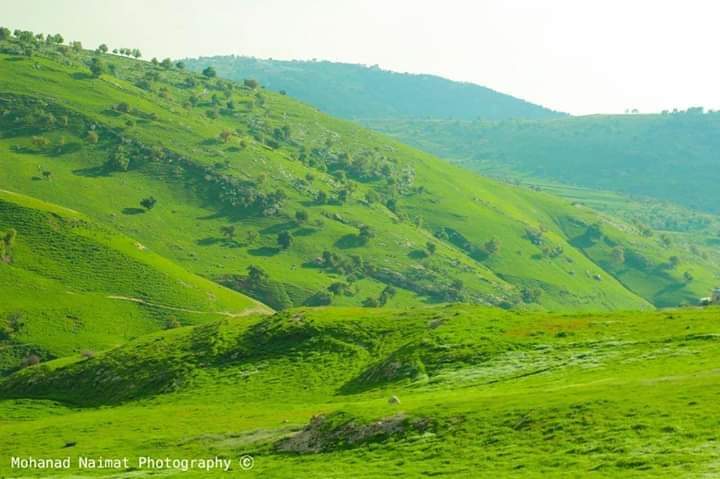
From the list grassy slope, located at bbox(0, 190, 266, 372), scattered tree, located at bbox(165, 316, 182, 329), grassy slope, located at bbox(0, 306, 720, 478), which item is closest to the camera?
grassy slope, located at bbox(0, 306, 720, 478)

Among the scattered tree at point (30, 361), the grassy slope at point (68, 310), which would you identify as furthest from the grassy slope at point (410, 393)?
the grassy slope at point (68, 310)

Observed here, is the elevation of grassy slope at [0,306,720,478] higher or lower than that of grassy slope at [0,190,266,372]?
higher

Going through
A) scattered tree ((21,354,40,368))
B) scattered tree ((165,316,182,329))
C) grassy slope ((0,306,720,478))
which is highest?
grassy slope ((0,306,720,478))

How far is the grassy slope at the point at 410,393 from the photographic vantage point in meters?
47.0

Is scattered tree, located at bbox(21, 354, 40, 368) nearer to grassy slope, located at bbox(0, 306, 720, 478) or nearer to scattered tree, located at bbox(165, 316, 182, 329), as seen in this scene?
scattered tree, located at bbox(165, 316, 182, 329)

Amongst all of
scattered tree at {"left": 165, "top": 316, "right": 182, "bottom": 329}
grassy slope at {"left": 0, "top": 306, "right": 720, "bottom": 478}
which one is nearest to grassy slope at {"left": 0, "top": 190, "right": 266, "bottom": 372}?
scattered tree at {"left": 165, "top": 316, "right": 182, "bottom": 329}

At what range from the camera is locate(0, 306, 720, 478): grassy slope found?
4700 cm

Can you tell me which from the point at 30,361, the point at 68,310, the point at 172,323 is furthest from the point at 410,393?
the point at 68,310

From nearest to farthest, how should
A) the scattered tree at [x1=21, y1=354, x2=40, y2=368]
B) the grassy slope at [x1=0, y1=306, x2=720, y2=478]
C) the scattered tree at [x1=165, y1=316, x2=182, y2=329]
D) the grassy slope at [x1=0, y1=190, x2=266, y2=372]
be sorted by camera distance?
the grassy slope at [x1=0, y1=306, x2=720, y2=478] → the scattered tree at [x1=21, y1=354, x2=40, y2=368] → the grassy slope at [x1=0, y1=190, x2=266, y2=372] → the scattered tree at [x1=165, y1=316, x2=182, y2=329]

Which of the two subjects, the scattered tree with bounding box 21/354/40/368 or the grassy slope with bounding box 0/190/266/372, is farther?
the grassy slope with bounding box 0/190/266/372

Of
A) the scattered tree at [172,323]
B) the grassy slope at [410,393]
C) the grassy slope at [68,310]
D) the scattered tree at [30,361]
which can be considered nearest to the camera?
the grassy slope at [410,393]

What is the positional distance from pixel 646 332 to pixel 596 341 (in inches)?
183

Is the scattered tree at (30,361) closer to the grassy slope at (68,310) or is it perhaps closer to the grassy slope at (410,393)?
the grassy slope at (68,310)

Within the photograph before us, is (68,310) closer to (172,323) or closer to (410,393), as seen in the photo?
(172,323)
